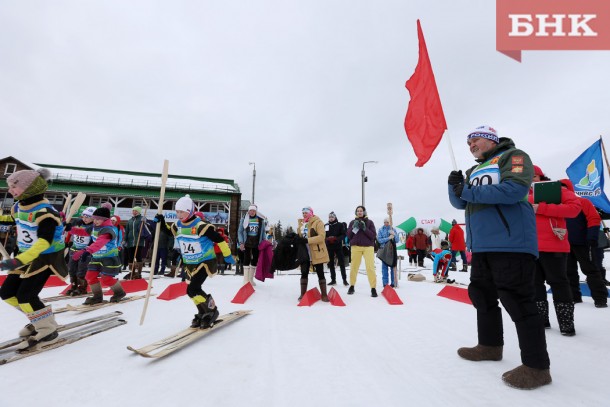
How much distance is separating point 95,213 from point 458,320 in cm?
653

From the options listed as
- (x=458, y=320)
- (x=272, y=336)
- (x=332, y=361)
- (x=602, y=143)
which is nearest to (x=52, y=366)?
(x=272, y=336)

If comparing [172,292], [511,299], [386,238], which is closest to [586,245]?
[511,299]

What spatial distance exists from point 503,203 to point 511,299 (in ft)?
2.43

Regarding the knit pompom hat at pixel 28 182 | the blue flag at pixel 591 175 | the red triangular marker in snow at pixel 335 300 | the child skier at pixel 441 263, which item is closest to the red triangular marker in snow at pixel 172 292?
the knit pompom hat at pixel 28 182

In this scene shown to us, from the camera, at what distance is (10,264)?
2.85 meters

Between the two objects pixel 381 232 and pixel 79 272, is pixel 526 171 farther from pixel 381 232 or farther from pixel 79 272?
pixel 79 272

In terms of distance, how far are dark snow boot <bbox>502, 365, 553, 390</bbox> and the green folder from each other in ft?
7.07

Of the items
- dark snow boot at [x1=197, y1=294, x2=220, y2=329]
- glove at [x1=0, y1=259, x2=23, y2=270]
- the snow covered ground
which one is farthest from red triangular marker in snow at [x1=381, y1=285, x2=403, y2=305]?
glove at [x1=0, y1=259, x2=23, y2=270]

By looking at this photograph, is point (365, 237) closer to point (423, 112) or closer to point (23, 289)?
point (423, 112)

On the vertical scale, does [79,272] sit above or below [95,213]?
below

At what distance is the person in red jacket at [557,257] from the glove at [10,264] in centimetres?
565

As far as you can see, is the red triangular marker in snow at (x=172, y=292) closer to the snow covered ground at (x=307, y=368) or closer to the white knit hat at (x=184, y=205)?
the snow covered ground at (x=307, y=368)

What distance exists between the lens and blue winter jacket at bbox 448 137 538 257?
2.16 meters

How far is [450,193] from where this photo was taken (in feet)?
8.70
